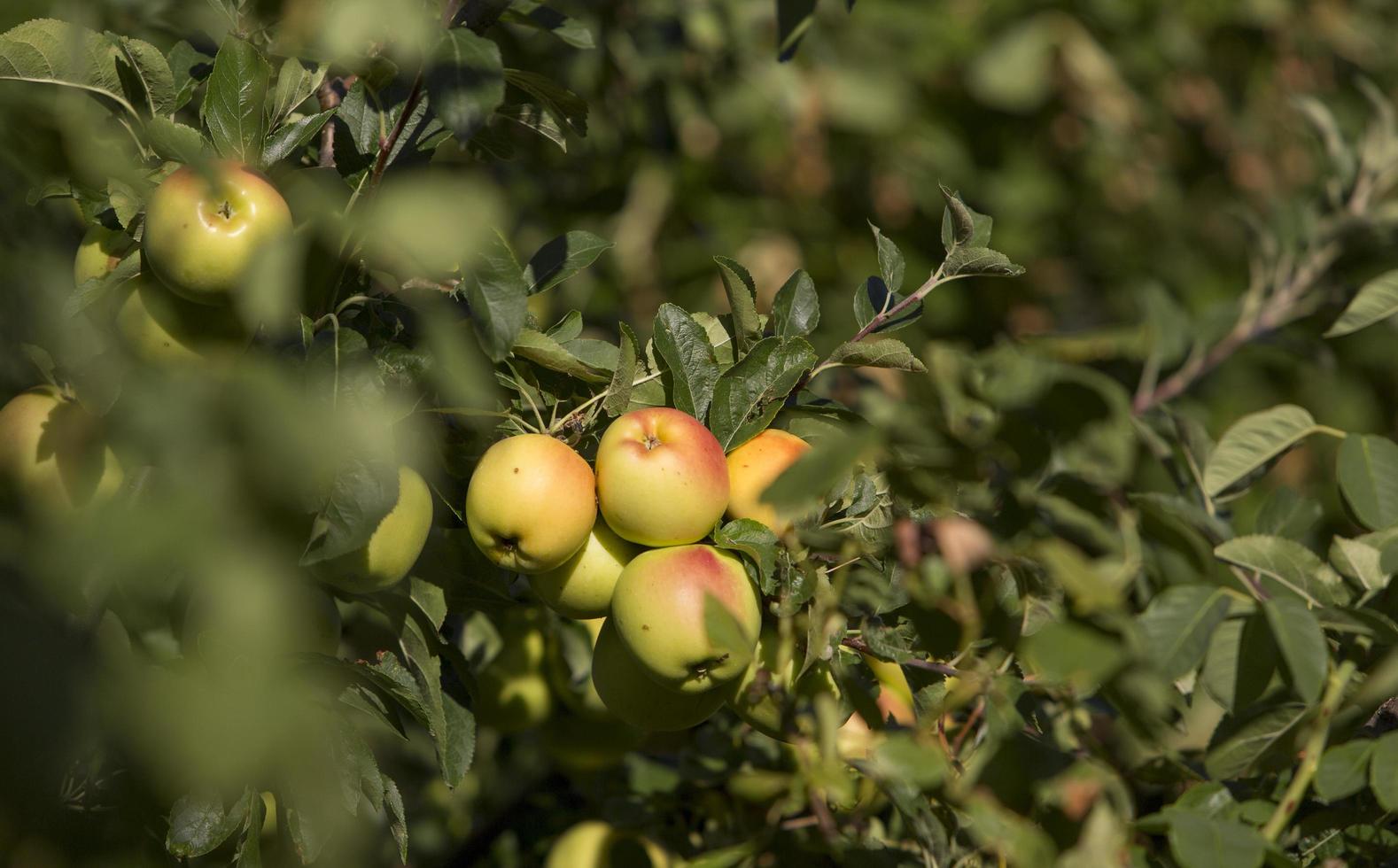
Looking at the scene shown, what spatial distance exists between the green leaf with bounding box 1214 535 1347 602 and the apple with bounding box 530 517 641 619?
1.29 feet

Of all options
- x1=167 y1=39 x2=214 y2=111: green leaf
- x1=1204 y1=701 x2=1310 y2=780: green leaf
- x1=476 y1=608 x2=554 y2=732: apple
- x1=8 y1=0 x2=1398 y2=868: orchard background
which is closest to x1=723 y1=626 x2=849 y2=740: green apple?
x1=8 y1=0 x2=1398 y2=868: orchard background

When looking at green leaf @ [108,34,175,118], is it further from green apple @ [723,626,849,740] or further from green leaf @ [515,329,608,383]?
green apple @ [723,626,849,740]

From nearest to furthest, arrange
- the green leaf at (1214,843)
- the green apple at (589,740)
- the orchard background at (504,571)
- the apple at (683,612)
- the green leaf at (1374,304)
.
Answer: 1. the orchard background at (504,571)
2. the green leaf at (1214,843)
3. the apple at (683,612)
4. the green leaf at (1374,304)
5. the green apple at (589,740)

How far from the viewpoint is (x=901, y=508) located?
0.71 meters

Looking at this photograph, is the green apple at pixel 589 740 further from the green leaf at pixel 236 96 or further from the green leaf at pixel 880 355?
the green leaf at pixel 236 96

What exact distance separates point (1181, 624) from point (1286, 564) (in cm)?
16

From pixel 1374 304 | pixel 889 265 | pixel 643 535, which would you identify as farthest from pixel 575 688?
pixel 1374 304

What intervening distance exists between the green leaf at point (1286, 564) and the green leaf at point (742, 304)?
341 mm

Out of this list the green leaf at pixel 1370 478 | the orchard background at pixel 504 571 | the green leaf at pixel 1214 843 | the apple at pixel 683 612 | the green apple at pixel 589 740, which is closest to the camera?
the orchard background at pixel 504 571

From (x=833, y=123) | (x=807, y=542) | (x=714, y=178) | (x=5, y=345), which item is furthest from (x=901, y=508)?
(x=833, y=123)

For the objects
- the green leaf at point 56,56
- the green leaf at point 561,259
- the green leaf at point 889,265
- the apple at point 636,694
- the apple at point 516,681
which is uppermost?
the green leaf at point 56,56

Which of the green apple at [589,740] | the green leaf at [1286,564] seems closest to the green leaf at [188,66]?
the green apple at [589,740]

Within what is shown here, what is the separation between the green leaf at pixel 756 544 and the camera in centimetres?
69

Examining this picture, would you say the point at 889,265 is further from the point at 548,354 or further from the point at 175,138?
the point at 175,138
